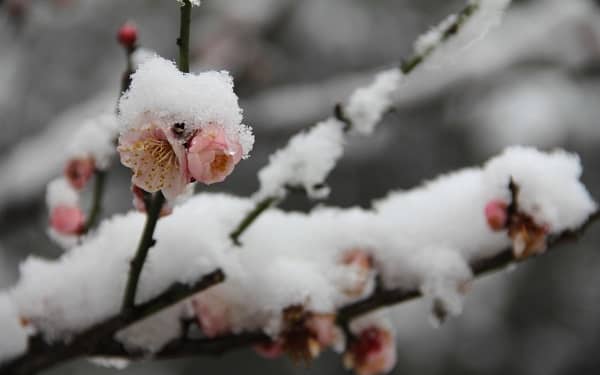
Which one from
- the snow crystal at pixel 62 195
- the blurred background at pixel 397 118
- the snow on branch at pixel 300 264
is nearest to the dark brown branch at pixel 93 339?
the snow on branch at pixel 300 264

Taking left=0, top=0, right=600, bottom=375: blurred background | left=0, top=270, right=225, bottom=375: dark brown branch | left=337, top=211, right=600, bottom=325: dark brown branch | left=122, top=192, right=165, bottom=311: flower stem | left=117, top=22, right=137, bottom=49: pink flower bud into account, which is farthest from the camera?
left=0, top=0, right=600, bottom=375: blurred background

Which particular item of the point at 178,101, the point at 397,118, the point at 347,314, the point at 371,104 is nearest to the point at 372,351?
the point at 347,314

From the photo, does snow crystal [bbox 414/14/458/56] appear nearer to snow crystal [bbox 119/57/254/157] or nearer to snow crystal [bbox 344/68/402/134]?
snow crystal [bbox 344/68/402/134]

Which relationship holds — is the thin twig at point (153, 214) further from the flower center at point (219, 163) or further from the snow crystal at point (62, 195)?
the snow crystal at point (62, 195)

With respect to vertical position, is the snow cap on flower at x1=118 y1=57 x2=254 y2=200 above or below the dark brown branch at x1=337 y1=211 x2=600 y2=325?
above

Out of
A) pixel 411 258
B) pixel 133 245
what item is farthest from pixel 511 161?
pixel 133 245

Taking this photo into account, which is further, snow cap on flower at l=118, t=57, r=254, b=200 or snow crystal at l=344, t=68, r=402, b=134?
snow crystal at l=344, t=68, r=402, b=134

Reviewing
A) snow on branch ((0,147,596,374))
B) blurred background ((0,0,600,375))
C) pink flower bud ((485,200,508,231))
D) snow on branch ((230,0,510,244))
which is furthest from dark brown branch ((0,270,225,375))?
blurred background ((0,0,600,375))
